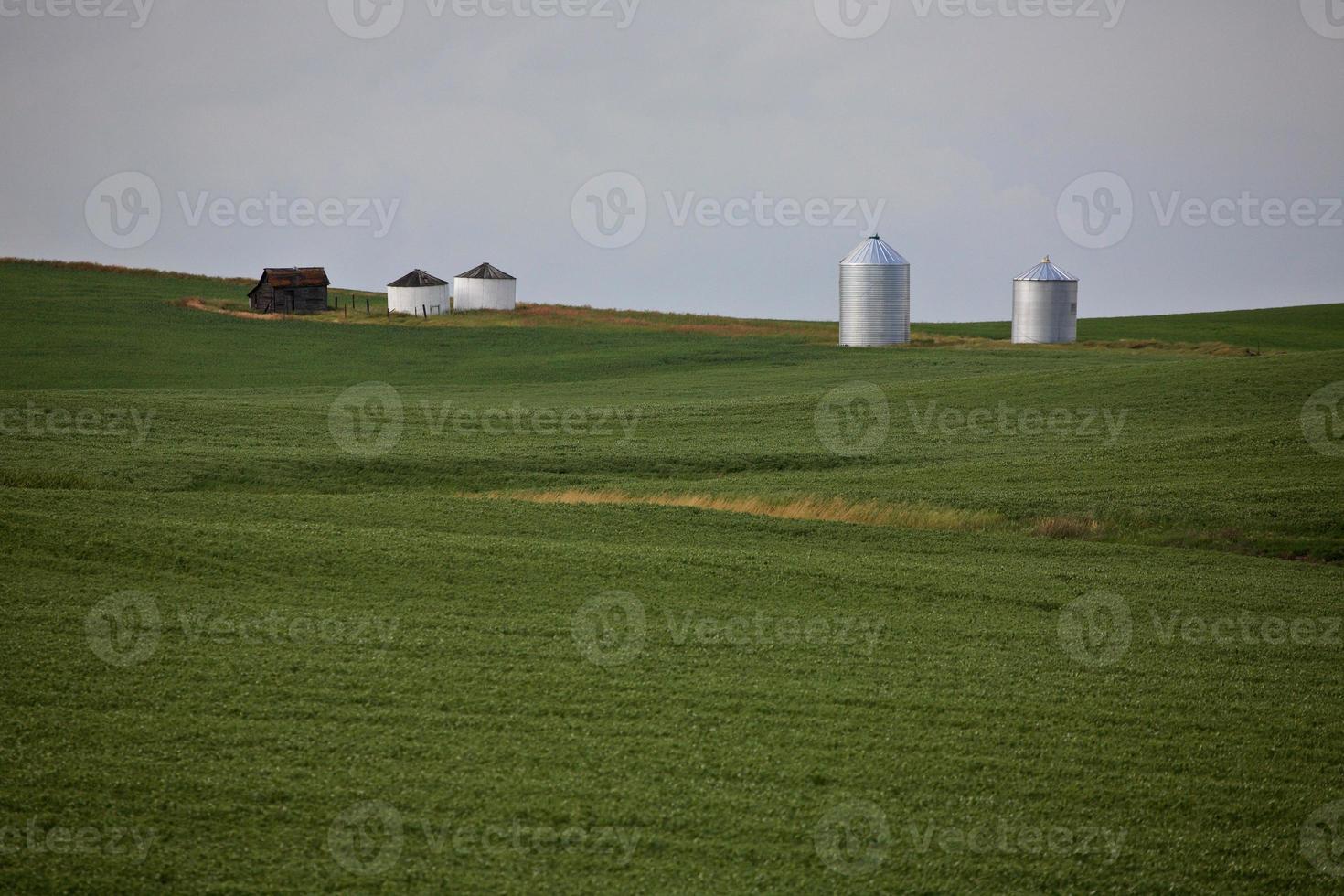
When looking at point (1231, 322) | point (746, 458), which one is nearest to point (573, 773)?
point (746, 458)

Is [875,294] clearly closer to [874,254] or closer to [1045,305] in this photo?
[874,254]

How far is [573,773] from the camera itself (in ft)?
33.6

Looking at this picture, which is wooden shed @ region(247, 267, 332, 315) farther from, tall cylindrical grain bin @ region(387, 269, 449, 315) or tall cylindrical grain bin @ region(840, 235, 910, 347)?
tall cylindrical grain bin @ region(840, 235, 910, 347)

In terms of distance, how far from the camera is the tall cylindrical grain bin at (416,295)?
79.0 m

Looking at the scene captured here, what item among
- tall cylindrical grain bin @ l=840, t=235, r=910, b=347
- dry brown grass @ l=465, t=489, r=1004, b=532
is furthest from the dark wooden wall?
dry brown grass @ l=465, t=489, r=1004, b=532

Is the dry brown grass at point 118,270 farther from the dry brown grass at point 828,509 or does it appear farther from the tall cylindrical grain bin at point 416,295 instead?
the dry brown grass at point 828,509

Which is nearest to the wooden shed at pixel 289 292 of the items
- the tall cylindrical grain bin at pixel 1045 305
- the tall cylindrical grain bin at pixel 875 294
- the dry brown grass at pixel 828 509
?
the tall cylindrical grain bin at pixel 875 294

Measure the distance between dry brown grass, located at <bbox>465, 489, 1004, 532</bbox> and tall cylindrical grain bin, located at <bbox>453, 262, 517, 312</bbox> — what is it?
56969 mm

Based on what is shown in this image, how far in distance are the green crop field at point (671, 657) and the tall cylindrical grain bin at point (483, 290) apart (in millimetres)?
47706

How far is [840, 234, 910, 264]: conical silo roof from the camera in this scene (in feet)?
200

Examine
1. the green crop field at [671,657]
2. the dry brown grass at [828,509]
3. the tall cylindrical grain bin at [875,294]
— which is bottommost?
the green crop field at [671,657]

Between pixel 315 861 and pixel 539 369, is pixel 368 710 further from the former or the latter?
pixel 539 369

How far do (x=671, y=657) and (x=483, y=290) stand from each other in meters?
69.8

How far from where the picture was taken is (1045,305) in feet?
210
